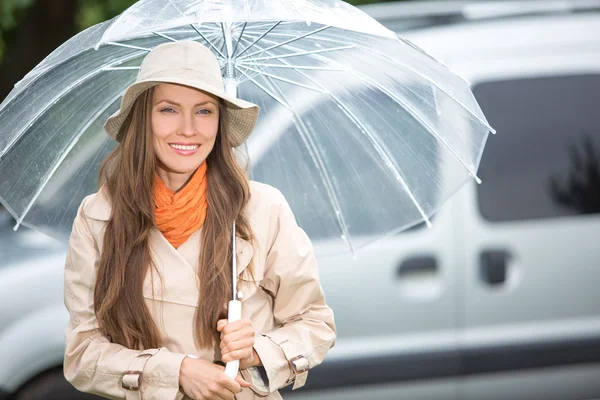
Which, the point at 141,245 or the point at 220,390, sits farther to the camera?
the point at 141,245

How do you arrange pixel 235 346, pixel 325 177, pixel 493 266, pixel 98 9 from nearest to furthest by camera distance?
pixel 235 346, pixel 325 177, pixel 493 266, pixel 98 9

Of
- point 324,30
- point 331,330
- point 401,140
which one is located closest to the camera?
point 331,330

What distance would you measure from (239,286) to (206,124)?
427 millimetres

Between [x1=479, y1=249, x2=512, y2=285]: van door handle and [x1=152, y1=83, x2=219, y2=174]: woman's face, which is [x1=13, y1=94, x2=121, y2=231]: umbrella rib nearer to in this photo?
[x1=152, y1=83, x2=219, y2=174]: woman's face

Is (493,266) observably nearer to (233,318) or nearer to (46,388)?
(46,388)

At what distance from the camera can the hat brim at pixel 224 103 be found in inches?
94.2

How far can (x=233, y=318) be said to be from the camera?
7.99ft

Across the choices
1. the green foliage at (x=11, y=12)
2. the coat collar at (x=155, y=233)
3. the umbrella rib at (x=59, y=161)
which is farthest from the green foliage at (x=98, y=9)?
the coat collar at (x=155, y=233)

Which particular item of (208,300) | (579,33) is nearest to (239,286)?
(208,300)

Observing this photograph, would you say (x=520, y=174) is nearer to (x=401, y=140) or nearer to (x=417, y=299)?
(x=417, y=299)

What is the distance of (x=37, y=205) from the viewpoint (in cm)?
298

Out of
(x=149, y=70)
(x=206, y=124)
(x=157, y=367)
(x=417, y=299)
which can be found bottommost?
(x=417, y=299)

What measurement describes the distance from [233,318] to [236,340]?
6 centimetres

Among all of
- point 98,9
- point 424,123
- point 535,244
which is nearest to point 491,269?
point 535,244
